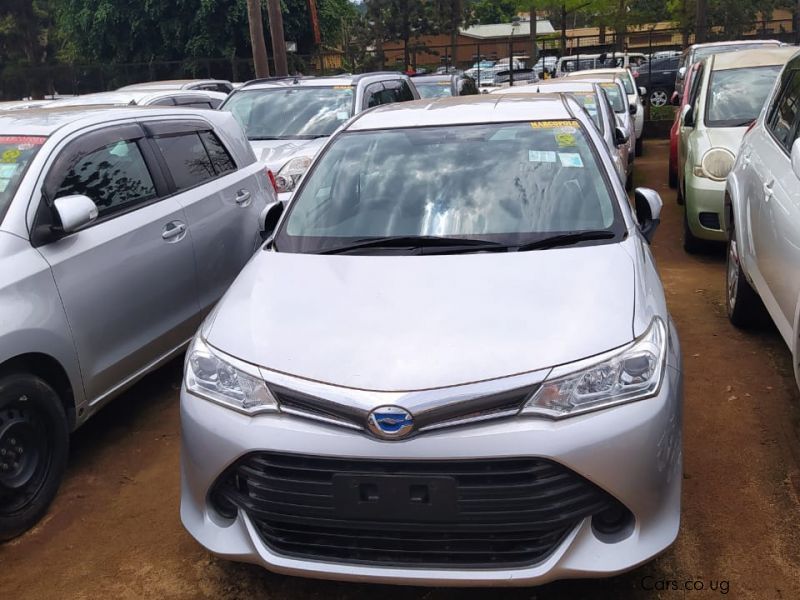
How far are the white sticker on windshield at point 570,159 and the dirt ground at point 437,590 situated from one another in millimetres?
1532

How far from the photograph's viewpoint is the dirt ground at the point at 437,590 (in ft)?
10.3

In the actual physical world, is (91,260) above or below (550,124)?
below

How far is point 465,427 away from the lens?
8.62ft

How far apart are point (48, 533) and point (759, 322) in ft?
15.1

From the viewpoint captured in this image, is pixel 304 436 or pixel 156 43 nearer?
pixel 304 436

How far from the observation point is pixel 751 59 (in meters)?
8.59

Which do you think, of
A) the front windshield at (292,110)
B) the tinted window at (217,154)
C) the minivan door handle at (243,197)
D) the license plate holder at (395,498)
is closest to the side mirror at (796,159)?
the license plate holder at (395,498)

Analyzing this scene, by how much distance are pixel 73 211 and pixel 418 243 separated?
1.69 meters

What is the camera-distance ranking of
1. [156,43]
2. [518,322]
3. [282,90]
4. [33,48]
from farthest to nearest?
[33,48] → [156,43] → [282,90] → [518,322]

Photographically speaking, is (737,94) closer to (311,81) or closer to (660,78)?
(311,81)

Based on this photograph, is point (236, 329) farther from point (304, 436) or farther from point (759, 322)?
point (759, 322)

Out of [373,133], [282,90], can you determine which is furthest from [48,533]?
[282,90]

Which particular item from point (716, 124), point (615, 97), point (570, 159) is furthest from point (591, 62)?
point (570, 159)

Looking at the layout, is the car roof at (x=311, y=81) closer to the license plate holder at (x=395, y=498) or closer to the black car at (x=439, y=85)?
the black car at (x=439, y=85)
